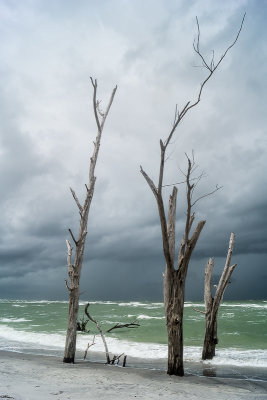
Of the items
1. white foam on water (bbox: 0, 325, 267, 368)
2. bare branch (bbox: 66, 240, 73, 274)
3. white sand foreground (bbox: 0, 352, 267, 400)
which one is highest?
bare branch (bbox: 66, 240, 73, 274)

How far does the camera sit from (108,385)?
257 inches

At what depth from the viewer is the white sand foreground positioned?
218 inches

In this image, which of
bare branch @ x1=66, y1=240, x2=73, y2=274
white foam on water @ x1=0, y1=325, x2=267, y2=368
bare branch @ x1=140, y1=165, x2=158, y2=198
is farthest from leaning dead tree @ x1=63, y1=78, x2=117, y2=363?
white foam on water @ x1=0, y1=325, x2=267, y2=368

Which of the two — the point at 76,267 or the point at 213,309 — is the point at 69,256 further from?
the point at 213,309

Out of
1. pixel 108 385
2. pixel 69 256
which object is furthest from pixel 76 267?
pixel 108 385

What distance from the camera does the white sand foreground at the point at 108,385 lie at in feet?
18.1

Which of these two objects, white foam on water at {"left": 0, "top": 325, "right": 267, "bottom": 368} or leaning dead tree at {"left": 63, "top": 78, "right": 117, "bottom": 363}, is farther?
white foam on water at {"left": 0, "top": 325, "right": 267, "bottom": 368}

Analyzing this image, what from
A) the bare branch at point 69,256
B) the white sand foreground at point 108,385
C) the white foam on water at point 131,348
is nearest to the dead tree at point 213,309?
the white foam on water at point 131,348

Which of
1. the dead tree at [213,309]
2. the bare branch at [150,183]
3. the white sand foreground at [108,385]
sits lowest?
the white sand foreground at [108,385]

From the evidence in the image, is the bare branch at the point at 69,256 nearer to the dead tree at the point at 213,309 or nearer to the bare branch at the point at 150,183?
the bare branch at the point at 150,183

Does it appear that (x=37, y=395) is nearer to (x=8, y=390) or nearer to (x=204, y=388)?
(x=8, y=390)

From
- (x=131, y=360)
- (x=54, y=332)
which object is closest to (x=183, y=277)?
(x=131, y=360)

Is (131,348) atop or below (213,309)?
below

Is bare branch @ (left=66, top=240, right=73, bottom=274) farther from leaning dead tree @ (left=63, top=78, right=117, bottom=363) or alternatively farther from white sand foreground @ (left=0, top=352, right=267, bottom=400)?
white sand foreground @ (left=0, top=352, right=267, bottom=400)
